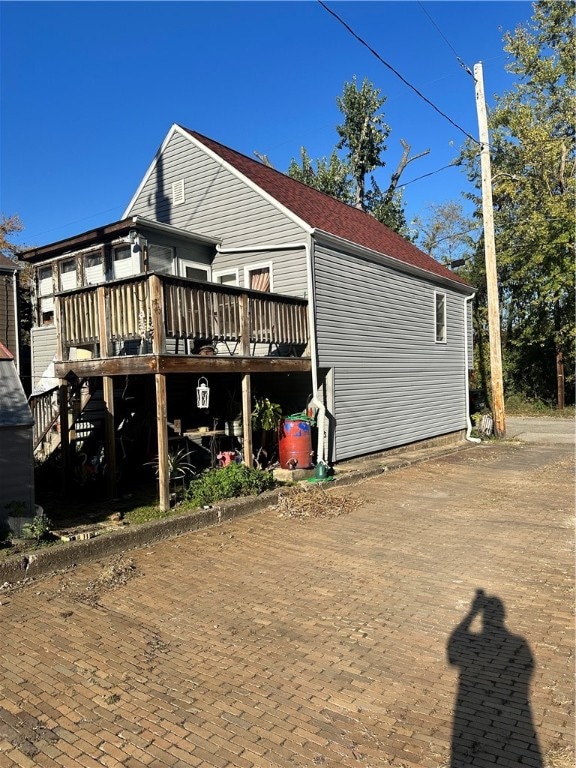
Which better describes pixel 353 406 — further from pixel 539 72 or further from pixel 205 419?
pixel 539 72

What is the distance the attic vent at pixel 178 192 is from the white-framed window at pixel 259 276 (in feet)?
9.84

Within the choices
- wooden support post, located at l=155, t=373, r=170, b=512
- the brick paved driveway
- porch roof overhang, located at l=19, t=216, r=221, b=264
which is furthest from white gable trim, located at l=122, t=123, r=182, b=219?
the brick paved driveway

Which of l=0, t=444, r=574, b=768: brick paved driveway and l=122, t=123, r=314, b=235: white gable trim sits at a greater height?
l=122, t=123, r=314, b=235: white gable trim

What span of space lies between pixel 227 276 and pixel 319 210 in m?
2.86

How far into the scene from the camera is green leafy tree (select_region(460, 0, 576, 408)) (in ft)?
77.6

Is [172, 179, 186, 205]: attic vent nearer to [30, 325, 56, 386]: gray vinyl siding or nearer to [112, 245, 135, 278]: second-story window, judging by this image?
[112, 245, 135, 278]: second-story window

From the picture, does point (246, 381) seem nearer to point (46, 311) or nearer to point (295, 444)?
point (295, 444)

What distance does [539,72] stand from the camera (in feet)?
89.3

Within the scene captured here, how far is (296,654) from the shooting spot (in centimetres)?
402

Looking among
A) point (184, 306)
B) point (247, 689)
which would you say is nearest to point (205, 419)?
point (184, 306)

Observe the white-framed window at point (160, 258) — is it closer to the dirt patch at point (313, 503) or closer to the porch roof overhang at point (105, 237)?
the porch roof overhang at point (105, 237)

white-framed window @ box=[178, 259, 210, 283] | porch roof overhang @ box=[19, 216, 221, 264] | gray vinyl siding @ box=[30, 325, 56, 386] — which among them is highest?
porch roof overhang @ box=[19, 216, 221, 264]

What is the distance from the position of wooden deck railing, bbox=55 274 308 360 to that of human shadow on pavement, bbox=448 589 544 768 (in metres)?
5.19

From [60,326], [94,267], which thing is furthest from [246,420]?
[94,267]
